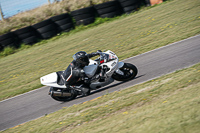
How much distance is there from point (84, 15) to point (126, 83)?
13.1 meters

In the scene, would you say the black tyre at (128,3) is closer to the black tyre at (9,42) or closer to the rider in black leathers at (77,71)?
the black tyre at (9,42)

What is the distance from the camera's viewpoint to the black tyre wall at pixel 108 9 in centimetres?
1933

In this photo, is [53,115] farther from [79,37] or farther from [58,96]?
[79,37]

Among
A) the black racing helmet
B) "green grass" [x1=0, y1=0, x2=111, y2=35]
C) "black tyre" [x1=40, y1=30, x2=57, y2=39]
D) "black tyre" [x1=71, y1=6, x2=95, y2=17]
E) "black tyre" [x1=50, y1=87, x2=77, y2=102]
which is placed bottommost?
"black tyre" [x1=50, y1=87, x2=77, y2=102]

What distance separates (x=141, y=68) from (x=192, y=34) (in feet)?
12.0

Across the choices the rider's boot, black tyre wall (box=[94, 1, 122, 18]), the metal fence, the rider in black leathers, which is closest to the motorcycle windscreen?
the rider in black leathers

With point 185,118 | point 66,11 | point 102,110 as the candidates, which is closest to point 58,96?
point 102,110

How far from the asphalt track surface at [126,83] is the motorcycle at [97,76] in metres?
0.26

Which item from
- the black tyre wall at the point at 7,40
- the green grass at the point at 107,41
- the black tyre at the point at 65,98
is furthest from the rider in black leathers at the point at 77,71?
the black tyre wall at the point at 7,40

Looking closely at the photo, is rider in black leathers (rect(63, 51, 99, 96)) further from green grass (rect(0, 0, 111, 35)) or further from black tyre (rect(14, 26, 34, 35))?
green grass (rect(0, 0, 111, 35))

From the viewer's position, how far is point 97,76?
7.49 metres

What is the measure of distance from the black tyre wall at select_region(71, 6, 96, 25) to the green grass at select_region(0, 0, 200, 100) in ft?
2.51

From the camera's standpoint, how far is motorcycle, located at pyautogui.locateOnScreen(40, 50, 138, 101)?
7379 millimetres

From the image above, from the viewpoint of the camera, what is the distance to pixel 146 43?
11688 mm
